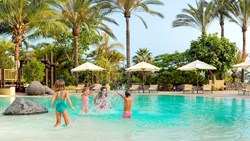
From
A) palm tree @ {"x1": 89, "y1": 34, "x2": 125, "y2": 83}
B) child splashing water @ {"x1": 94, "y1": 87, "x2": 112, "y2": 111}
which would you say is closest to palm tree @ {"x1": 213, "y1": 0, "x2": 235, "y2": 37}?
palm tree @ {"x1": 89, "y1": 34, "x2": 125, "y2": 83}

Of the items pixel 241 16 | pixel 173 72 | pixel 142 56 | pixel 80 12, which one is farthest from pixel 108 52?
pixel 241 16

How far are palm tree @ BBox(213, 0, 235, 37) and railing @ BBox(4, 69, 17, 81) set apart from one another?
19779 millimetres

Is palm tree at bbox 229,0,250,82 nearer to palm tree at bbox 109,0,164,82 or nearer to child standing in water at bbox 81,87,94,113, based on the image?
palm tree at bbox 109,0,164,82

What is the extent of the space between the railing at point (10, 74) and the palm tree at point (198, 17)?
1731 cm

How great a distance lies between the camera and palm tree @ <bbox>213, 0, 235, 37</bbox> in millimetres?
33812

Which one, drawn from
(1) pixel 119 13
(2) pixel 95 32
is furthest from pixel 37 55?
(1) pixel 119 13

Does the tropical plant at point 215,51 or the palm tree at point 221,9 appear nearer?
the tropical plant at point 215,51

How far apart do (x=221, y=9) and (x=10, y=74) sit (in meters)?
20.6

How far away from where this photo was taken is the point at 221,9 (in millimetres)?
34312

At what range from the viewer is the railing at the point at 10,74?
1097 inches

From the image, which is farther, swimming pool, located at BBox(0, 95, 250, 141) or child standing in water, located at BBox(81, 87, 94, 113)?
child standing in water, located at BBox(81, 87, 94, 113)

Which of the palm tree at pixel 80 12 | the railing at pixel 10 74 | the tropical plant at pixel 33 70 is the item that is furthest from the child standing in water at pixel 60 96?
the palm tree at pixel 80 12

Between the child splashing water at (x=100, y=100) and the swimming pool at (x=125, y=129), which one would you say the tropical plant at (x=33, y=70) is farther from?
the swimming pool at (x=125, y=129)

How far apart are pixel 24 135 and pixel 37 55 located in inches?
1280
